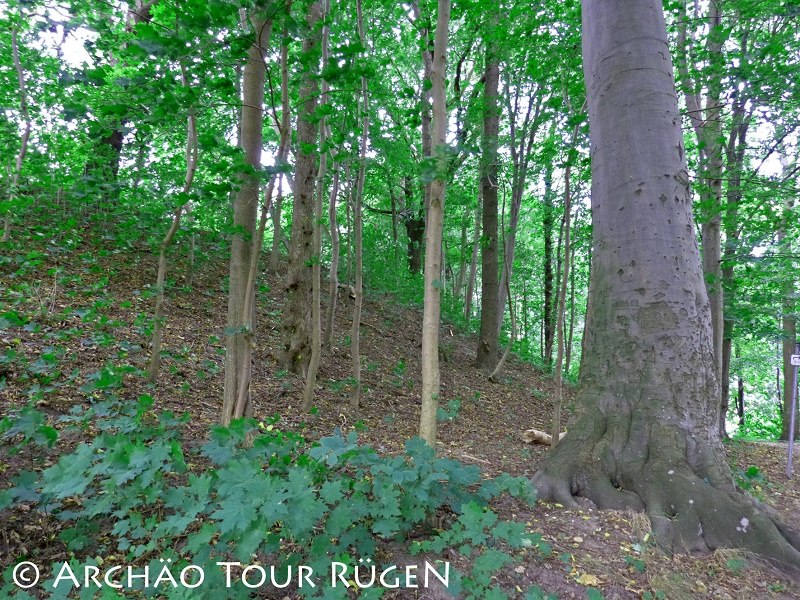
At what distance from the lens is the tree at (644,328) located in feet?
9.52

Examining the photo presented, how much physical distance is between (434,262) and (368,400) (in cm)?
363

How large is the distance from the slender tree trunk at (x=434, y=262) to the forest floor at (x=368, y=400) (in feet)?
0.79

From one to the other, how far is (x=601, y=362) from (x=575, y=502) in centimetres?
106

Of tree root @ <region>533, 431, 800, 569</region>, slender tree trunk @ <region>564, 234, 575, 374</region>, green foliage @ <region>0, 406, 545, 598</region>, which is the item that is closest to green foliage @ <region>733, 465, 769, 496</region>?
tree root @ <region>533, 431, 800, 569</region>

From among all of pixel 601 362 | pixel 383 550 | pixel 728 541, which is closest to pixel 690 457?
pixel 728 541

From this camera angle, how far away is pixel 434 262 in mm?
2936

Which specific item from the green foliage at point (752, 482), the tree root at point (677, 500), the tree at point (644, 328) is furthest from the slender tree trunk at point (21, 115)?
the green foliage at point (752, 482)

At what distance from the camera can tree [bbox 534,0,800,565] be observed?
290cm

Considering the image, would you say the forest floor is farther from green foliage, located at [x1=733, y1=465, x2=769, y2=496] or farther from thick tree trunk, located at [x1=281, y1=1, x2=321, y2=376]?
thick tree trunk, located at [x1=281, y1=1, x2=321, y2=376]

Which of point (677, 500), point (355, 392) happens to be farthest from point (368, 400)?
point (677, 500)

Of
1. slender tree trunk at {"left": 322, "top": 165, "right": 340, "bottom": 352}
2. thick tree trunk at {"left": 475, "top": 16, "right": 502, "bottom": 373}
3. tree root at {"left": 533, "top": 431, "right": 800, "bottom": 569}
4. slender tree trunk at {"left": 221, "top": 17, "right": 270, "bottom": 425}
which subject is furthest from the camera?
thick tree trunk at {"left": 475, "top": 16, "right": 502, "bottom": 373}

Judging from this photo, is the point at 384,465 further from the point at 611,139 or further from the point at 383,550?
the point at 611,139

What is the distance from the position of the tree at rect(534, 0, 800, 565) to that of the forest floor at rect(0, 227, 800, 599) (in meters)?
0.30

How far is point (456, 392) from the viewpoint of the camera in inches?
305
